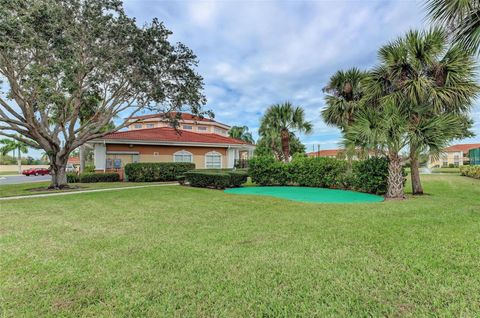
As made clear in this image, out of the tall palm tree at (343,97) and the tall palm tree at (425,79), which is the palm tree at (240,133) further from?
the tall palm tree at (425,79)

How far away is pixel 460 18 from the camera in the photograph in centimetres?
596

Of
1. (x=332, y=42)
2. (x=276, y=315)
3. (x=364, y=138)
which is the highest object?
(x=332, y=42)

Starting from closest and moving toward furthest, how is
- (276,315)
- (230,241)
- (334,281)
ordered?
(276,315)
(334,281)
(230,241)

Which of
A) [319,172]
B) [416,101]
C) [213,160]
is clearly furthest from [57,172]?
[416,101]

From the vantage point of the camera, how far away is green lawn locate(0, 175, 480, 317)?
2.70 metres

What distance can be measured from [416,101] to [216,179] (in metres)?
11.3

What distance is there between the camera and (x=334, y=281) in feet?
10.4

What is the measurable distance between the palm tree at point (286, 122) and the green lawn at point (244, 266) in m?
14.0

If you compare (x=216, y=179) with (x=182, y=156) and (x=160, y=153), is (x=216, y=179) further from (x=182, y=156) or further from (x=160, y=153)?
(x=160, y=153)

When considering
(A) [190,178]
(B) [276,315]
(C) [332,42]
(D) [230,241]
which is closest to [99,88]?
(A) [190,178]

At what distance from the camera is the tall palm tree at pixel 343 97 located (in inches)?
593

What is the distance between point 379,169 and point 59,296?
12.7 meters

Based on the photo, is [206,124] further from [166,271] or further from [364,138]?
[166,271]

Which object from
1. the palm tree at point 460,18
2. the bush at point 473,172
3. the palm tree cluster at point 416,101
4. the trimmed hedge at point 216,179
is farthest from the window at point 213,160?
the bush at point 473,172
